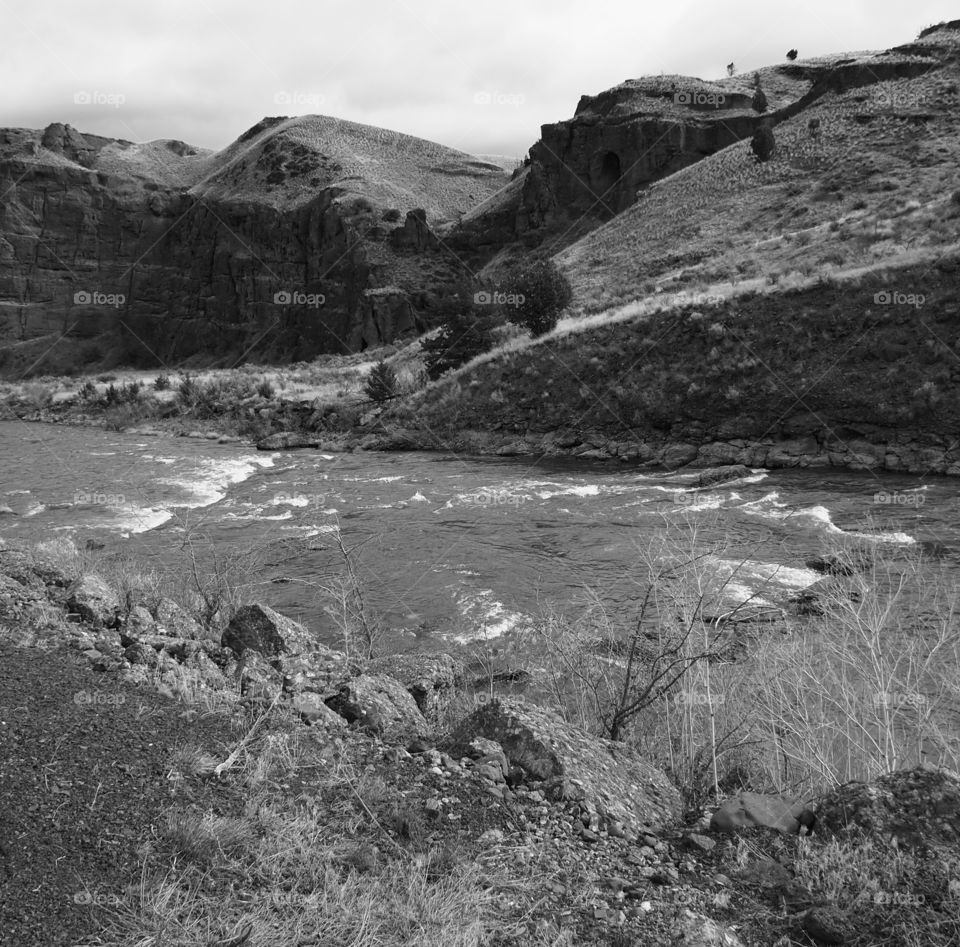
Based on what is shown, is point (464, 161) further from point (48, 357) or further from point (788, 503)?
point (788, 503)

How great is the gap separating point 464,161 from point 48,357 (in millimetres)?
72070

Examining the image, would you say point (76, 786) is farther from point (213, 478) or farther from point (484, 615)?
point (213, 478)

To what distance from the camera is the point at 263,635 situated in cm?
757

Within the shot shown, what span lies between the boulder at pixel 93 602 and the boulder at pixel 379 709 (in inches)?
108

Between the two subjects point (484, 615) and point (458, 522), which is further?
point (458, 522)


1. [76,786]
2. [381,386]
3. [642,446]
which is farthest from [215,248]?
[76,786]

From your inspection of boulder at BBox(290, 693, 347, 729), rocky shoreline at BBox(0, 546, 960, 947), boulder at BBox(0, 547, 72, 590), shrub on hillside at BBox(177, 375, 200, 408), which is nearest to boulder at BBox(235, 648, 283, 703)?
rocky shoreline at BBox(0, 546, 960, 947)

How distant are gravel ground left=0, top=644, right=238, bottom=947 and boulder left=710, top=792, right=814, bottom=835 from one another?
2966 mm

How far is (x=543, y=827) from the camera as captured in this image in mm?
4332

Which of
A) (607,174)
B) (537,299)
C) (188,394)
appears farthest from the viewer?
(607,174)

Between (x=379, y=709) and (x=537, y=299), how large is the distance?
29.8 m

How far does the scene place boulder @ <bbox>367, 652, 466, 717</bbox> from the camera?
7113 millimetres

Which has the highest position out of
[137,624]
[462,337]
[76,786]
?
[462,337]

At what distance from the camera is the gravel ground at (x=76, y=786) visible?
325 cm
